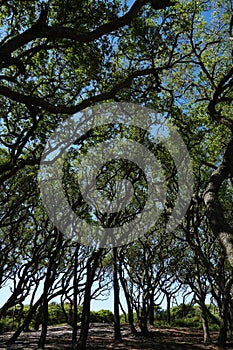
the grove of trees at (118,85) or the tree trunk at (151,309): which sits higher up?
the grove of trees at (118,85)

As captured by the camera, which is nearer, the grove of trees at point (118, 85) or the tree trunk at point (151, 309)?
the grove of trees at point (118, 85)

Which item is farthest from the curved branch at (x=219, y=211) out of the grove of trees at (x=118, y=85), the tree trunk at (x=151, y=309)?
the tree trunk at (x=151, y=309)

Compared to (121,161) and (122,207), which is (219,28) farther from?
(122,207)

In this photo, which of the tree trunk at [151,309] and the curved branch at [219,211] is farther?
the tree trunk at [151,309]

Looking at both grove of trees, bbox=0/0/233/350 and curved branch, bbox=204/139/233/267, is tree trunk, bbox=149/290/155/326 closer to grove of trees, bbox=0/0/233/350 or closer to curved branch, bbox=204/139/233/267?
grove of trees, bbox=0/0/233/350

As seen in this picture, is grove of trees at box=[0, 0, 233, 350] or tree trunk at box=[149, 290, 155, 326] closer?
grove of trees at box=[0, 0, 233, 350]

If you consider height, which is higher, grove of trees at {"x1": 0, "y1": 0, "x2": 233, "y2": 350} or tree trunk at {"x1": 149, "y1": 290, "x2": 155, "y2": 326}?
grove of trees at {"x1": 0, "y1": 0, "x2": 233, "y2": 350}

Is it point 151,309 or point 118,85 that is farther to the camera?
point 151,309

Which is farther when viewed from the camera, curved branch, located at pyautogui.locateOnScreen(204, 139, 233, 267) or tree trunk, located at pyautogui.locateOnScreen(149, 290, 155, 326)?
tree trunk, located at pyautogui.locateOnScreen(149, 290, 155, 326)

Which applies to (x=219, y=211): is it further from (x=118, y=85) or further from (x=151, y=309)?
(x=151, y=309)

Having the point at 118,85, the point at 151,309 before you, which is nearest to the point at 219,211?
the point at 118,85

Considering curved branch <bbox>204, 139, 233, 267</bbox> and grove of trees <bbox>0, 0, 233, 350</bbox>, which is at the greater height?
grove of trees <bbox>0, 0, 233, 350</bbox>

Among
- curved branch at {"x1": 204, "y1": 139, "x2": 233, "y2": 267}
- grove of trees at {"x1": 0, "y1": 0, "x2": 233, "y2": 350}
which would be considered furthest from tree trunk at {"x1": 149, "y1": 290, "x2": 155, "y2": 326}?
curved branch at {"x1": 204, "y1": 139, "x2": 233, "y2": 267}

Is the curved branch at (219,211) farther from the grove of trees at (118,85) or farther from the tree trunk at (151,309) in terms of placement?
the tree trunk at (151,309)
